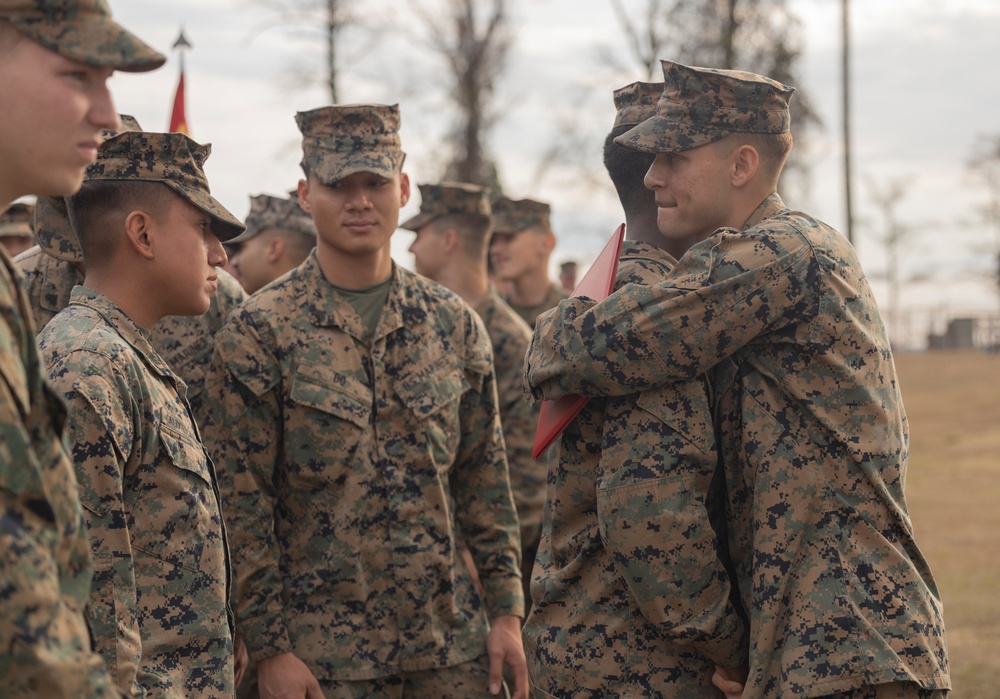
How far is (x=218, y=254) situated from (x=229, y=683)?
1218mm

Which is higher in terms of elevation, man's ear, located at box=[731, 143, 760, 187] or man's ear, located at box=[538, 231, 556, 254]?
man's ear, located at box=[731, 143, 760, 187]

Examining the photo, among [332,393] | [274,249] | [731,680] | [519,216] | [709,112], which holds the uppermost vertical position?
[709,112]

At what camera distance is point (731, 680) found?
10.9ft

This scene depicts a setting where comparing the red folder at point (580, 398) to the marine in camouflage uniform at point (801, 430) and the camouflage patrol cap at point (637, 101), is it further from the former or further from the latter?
the camouflage patrol cap at point (637, 101)

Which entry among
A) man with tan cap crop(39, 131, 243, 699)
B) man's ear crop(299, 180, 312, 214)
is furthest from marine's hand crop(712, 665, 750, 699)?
man's ear crop(299, 180, 312, 214)

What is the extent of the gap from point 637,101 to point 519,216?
5389 mm

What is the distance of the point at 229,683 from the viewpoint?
3.29m

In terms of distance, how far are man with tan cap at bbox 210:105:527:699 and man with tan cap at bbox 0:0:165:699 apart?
228cm

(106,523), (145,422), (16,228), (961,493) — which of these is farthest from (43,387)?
(961,493)

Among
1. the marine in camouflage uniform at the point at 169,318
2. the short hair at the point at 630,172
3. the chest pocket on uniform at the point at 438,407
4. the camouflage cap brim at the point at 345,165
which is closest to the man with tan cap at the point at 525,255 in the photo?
the marine in camouflage uniform at the point at 169,318

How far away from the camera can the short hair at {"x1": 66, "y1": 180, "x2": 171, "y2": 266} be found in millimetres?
3443

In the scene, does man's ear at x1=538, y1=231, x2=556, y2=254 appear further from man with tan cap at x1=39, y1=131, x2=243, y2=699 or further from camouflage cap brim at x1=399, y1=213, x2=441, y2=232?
man with tan cap at x1=39, y1=131, x2=243, y2=699

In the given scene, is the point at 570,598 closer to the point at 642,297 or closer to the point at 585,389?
the point at 585,389

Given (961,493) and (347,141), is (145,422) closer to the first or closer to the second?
(347,141)
